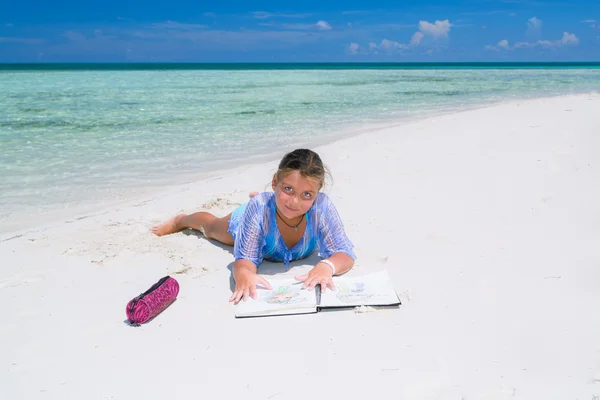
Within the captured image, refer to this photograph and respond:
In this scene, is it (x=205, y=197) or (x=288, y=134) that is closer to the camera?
(x=205, y=197)

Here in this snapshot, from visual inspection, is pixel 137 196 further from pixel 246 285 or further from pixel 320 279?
pixel 320 279

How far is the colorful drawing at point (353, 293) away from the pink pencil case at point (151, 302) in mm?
911

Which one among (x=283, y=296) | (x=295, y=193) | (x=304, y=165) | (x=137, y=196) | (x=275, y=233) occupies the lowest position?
(x=137, y=196)

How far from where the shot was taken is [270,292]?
2.82 metres

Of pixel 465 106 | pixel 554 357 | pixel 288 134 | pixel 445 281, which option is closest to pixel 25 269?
→ pixel 445 281

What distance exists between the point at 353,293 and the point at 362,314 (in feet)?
0.71

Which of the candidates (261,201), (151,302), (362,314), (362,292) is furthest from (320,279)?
(151,302)

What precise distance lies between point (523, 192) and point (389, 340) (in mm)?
2847

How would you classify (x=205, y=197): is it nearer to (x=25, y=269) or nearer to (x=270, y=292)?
(x=25, y=269)

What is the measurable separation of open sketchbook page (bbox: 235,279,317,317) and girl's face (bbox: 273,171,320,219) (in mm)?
442

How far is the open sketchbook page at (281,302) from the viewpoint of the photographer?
8.41 ft

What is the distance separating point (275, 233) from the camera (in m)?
3.18

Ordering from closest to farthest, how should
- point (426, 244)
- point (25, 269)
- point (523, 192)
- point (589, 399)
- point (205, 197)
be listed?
point (589, 399)
point (25, 269)
point (426, 244)
point (523, 192)
point (205, 197)

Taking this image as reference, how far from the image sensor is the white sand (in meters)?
2.00
